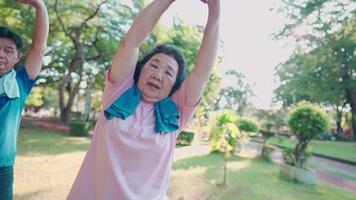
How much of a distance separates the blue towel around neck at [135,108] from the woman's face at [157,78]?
0.08 ft

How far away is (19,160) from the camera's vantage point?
24.9 feet

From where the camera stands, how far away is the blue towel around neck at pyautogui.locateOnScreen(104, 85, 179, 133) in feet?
4.21

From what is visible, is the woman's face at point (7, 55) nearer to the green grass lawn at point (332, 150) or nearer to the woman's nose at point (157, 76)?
the woman's nose at point (157, 76)

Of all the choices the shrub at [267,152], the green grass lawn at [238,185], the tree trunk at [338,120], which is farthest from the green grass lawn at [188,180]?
the tree trunk at [338,120]

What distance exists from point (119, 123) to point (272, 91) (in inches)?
1291

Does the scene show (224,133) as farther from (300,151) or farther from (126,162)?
(126,162)

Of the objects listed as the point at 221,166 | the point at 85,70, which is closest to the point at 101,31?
the point at 85,70

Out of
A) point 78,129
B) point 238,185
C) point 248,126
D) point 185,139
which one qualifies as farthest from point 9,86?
point 78,129

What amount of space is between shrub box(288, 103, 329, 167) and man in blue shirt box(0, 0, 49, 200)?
795cm

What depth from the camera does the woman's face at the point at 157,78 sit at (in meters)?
1.36

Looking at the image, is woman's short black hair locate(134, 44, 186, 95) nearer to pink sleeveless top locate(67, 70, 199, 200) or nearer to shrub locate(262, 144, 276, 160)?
pink sleeveless top locate(67, 70, 199, 200)

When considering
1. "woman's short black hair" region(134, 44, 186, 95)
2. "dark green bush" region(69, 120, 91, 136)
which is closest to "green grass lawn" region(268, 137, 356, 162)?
"dark green bush" region(69, 120, 91, 136)

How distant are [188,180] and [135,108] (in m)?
6.00

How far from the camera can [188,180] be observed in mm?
7109
